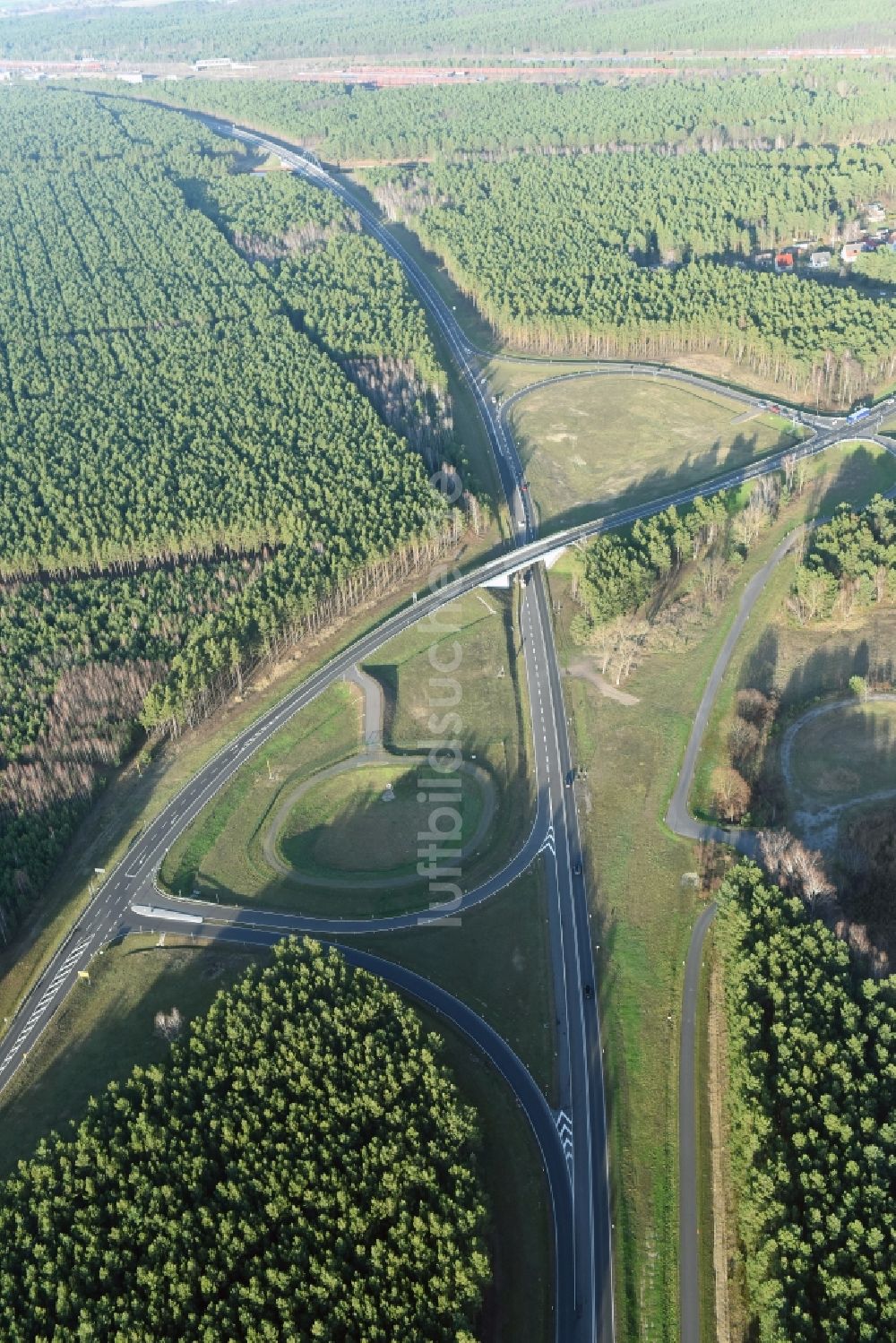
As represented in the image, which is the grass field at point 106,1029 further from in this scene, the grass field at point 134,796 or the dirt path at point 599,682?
the dirt path at point 599,682

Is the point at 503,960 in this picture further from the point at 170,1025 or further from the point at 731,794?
the point at 731,794

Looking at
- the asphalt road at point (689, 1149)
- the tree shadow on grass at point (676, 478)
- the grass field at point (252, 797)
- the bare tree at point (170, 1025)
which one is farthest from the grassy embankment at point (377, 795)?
the tree shadow on grass at point (676, 478)

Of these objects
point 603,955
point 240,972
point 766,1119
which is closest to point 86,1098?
point 240,972

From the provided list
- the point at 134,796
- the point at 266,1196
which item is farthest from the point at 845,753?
the point at 134,796

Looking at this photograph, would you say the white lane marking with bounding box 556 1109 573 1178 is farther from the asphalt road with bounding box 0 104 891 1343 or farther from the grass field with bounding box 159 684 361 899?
the grass field with bounding box 159 684 361 899

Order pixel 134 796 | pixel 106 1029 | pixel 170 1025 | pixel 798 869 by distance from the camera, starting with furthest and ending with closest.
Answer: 1. pixel 134 796
2. pixel 798 869
3. pixel 106 1029
4. pixel 170 1025
